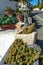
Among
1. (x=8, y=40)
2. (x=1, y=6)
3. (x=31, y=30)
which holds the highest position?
(x=31, y=30)

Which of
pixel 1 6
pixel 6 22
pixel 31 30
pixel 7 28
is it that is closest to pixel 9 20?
pixel 6 22

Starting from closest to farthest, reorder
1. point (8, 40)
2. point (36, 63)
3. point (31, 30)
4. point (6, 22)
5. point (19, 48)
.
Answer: point (36, 63) < point (19, 48) < point (31, 30) < point (8, 40) < point (6, 22)

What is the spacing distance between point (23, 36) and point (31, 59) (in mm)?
3522

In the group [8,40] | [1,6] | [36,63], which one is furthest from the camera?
[1,6]

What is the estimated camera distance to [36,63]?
7.62 meters

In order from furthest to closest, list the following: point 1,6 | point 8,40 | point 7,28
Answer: point 1,6 → point 7,28 → point 8,40

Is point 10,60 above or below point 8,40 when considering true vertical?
above

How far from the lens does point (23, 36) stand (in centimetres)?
1113

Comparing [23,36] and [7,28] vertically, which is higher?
[23,36]

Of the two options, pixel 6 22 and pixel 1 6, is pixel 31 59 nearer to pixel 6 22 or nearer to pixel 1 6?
pixel 6 22

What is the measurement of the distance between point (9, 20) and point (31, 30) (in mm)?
8424

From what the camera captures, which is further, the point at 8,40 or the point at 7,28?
the point at 7,28

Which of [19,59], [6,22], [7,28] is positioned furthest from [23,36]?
[6,22]

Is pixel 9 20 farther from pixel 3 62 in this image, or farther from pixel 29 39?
pixel 3 62
